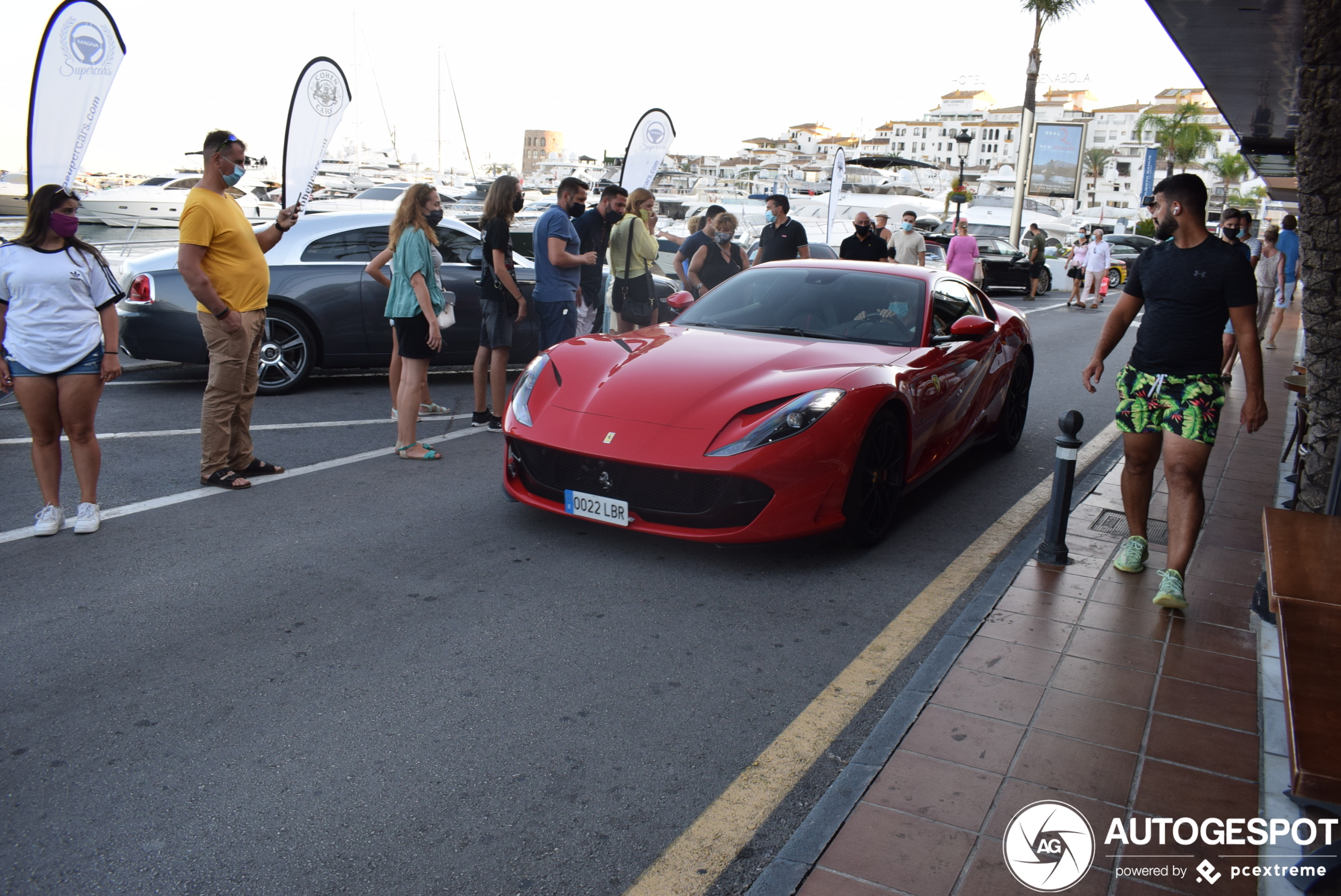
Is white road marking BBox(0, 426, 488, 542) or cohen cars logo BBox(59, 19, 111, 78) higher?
cohen cars logo BBox(59, 19, 111, 78)

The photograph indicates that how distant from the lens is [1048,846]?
2.54m

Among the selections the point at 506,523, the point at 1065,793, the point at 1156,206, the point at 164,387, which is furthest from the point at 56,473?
the point at 1156,206

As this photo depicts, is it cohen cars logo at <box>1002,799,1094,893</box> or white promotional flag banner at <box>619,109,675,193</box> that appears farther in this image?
white promotional flag banner at <box>619,109,675,193</box>

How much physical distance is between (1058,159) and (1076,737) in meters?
63.4

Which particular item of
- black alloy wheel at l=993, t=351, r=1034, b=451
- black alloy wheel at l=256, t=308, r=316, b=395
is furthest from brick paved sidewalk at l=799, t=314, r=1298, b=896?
black alloy wheel at l=256, t=308, r=316, b=395

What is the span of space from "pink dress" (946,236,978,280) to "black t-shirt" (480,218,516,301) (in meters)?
10.6

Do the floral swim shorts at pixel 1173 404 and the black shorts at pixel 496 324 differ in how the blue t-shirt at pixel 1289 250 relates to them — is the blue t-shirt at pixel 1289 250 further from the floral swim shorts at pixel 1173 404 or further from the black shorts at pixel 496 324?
the black shorts at pixel 496 324

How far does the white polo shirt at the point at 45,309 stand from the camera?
4.73m

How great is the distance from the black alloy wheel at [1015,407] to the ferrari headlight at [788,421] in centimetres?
285

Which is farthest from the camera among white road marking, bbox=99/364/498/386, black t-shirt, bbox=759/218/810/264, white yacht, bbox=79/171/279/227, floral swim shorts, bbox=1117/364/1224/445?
white yacht, bbox=79/171/279/227

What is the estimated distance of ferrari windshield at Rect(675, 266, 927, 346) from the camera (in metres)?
5.64

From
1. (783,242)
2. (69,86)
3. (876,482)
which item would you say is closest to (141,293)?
(69,86)

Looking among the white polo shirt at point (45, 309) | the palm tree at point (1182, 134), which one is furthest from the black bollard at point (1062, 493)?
the palm tree at point (1182, 134)

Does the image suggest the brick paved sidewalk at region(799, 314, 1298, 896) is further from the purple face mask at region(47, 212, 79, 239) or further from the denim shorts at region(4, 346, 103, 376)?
the purple face mask at region(47, 212, 79, 239)
